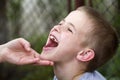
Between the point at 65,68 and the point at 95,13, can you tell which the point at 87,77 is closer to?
the point at 65,68

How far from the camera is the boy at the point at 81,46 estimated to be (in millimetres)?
2779

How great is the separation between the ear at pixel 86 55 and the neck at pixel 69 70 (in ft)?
0.14

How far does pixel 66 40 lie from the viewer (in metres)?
2.80

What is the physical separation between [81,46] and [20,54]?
0.37 metres

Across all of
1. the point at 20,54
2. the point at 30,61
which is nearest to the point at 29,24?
the point at 20,54

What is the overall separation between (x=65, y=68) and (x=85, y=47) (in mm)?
155

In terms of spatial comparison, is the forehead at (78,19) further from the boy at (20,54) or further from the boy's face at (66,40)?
the boy at (20,54)

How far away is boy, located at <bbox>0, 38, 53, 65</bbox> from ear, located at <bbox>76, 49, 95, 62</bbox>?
0.16m

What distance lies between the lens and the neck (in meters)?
2.82

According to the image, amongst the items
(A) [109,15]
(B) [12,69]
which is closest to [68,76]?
(A) [109,15]

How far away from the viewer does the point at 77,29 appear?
2818 mm

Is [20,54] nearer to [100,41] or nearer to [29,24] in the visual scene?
[100,41]

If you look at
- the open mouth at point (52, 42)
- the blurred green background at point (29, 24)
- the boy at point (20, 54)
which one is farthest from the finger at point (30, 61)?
the blurred green background at point (29, 24)

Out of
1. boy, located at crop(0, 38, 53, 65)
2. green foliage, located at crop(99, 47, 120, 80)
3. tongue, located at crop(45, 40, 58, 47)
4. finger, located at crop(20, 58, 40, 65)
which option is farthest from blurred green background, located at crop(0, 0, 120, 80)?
tongue, located at crop(45, 40, 58, 47)
